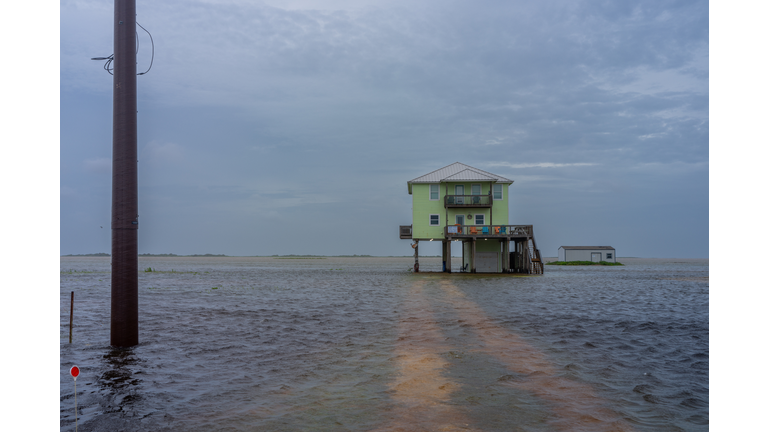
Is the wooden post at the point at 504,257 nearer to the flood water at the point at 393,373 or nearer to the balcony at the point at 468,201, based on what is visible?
the balcony at the point at 468,201

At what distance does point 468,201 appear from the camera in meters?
47.4

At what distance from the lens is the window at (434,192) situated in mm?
48469

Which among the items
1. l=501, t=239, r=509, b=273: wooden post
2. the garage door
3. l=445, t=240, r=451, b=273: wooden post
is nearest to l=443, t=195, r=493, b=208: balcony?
l=501, t=239, r=509, b=273: wooden post

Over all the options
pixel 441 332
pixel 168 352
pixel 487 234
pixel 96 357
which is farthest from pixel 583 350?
pixel 487 234

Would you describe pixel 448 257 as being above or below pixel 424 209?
below

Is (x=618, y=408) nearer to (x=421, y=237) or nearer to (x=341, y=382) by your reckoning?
(x=341, y=382)

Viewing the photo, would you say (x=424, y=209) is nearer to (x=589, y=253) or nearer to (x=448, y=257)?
(x=448, y=257)

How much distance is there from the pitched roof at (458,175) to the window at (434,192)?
0.70 meters

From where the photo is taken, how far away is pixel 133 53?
34.5 feet

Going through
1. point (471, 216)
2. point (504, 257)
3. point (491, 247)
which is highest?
point (471, 216)

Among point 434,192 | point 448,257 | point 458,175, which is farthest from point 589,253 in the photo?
point 434,192

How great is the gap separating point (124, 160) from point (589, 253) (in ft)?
321

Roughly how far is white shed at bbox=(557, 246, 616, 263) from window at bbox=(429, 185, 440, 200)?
5841cm

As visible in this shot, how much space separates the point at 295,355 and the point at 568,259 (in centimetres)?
9433
